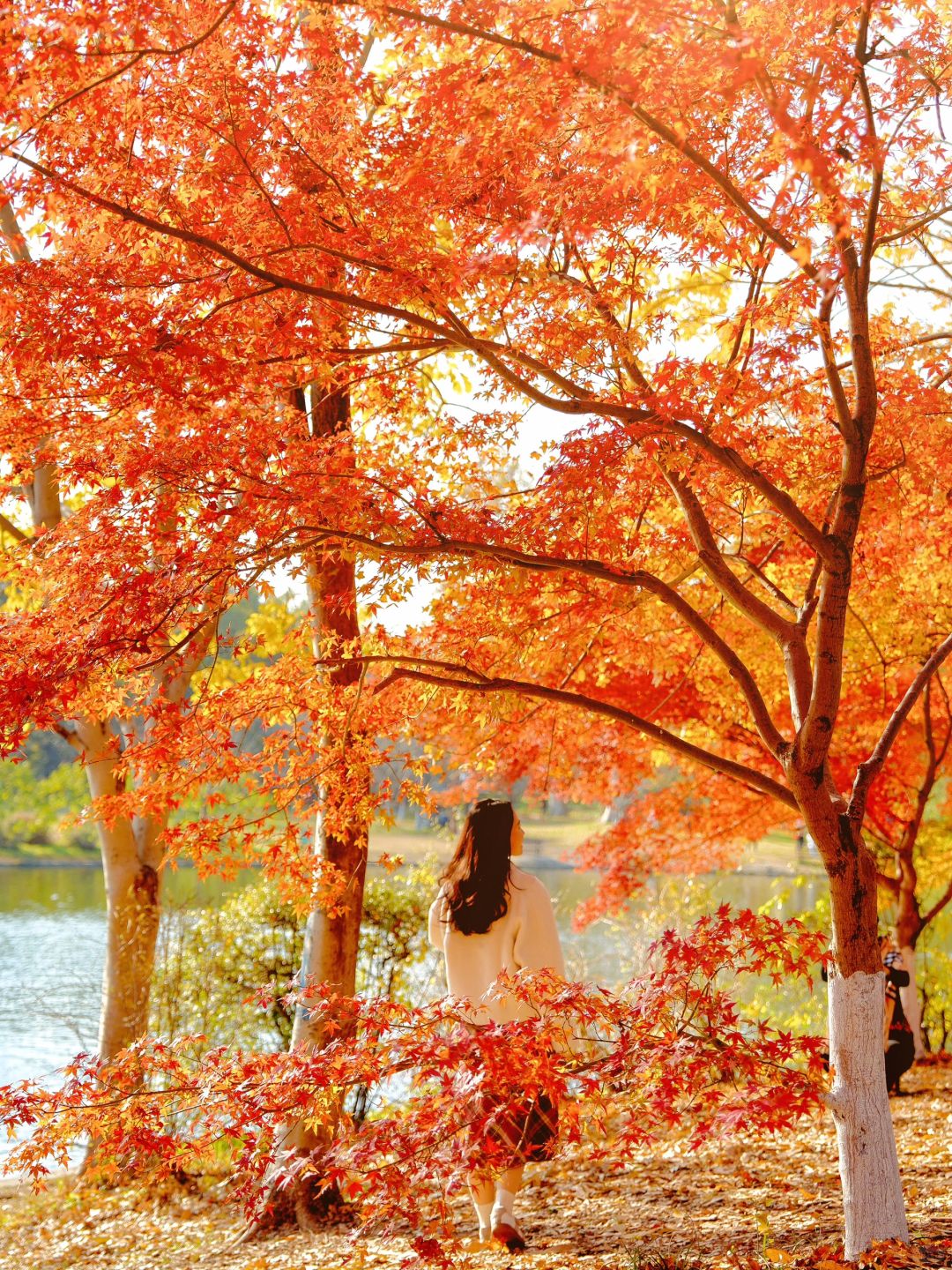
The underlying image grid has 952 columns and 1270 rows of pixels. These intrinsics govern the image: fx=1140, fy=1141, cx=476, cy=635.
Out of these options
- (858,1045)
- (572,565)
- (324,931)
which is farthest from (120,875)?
(858,1045)

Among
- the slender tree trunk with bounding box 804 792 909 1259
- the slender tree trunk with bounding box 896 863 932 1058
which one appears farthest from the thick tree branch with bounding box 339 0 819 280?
the slender tree trunk with bounding box 896 863 932 1058

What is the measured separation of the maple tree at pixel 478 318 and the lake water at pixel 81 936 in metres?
1.86

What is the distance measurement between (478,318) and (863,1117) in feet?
10.5

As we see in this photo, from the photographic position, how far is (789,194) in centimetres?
346

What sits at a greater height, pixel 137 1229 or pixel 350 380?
pixel 350 380

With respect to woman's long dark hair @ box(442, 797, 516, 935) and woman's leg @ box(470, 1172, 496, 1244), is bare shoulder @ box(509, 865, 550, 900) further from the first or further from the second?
woman's leg @ box(470, 1172, 496, 1244)

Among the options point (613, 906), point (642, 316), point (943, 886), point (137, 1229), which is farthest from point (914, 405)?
point (943, 886)

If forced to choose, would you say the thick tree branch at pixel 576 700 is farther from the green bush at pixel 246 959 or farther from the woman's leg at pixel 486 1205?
the green bush at pixel 246 959

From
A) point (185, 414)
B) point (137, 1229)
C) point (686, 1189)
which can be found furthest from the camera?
point (137, 1229)

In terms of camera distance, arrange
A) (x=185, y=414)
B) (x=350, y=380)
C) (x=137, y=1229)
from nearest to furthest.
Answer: (x=185, y=414)
(x=350, y=380)
(x=137, y=1229)

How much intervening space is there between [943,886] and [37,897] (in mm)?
19510

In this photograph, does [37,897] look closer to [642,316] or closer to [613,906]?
[613,906]

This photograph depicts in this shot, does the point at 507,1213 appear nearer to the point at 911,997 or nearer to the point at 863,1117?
the point at 863,1117

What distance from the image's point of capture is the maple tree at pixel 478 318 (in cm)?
342
